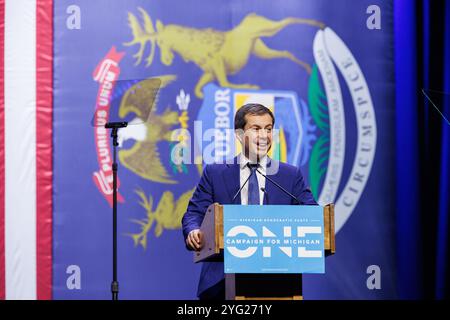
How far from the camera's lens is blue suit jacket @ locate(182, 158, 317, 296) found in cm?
387

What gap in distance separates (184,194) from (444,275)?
1724mm

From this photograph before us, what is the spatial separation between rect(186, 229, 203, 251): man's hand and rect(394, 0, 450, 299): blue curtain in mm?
2353

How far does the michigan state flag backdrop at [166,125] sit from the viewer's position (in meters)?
5.28

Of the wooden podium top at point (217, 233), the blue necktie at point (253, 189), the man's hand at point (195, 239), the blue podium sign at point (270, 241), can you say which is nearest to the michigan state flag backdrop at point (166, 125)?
the blue necktie at point (253, 189)

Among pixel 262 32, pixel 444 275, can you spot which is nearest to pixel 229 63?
pixel 262 32

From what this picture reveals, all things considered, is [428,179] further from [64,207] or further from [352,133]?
[64,207]

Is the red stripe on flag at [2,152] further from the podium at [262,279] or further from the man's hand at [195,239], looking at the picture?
the podium at [262,279]

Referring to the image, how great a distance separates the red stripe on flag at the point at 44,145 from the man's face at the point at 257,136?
5.79 ft

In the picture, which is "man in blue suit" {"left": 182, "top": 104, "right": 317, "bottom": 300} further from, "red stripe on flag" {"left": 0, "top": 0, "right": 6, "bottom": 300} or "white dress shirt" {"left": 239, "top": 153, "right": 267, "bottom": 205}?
"red stripe on flag" {"left": 0, "top": 0, "right": 6, "bottom": 300}

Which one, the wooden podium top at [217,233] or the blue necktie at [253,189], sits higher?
the blue necktie at [253,189]

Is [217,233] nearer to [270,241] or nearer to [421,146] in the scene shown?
[270,241]

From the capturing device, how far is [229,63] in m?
5.55

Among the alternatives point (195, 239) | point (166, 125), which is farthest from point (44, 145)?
point (195, 239)

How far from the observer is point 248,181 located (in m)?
3.93
